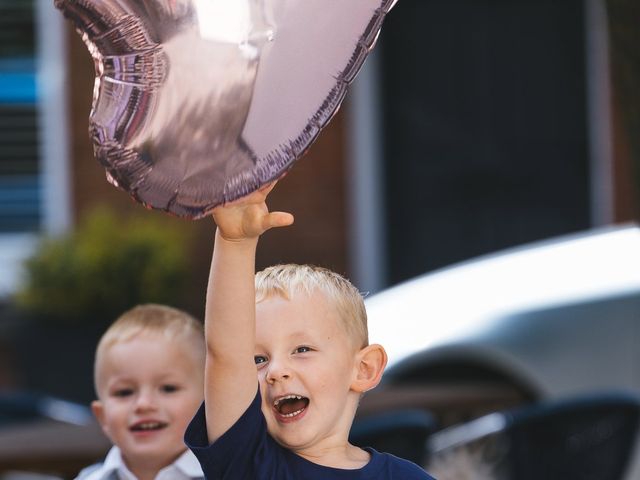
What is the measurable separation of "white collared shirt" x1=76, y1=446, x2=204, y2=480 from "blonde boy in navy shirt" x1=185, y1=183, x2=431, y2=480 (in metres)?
0.48

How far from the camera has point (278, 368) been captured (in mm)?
2084

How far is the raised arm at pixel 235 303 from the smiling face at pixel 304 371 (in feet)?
0.31

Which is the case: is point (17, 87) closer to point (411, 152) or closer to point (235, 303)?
point (411, 152)

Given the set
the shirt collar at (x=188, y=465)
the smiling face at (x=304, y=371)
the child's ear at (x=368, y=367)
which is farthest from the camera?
the shirt collar at (x=188, y=465)

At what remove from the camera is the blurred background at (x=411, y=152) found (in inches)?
340

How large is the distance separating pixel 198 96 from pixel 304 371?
17.4 inches

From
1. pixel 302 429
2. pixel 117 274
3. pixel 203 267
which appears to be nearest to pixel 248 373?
pixel 302 429

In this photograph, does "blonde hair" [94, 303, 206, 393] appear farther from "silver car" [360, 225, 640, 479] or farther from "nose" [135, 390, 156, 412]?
"silver car" [360, 225, 640, 479]

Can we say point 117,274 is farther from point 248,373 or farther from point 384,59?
point 248,373

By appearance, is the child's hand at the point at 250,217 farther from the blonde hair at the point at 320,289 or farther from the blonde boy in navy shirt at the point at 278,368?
the blonde hair at the point at 320,289

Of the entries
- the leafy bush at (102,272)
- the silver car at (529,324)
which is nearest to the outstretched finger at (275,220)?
the silver car at (529,324)

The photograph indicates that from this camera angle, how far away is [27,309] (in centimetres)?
812

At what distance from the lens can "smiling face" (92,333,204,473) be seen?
2.58 metres

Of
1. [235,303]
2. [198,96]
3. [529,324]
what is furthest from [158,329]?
[529,324]
